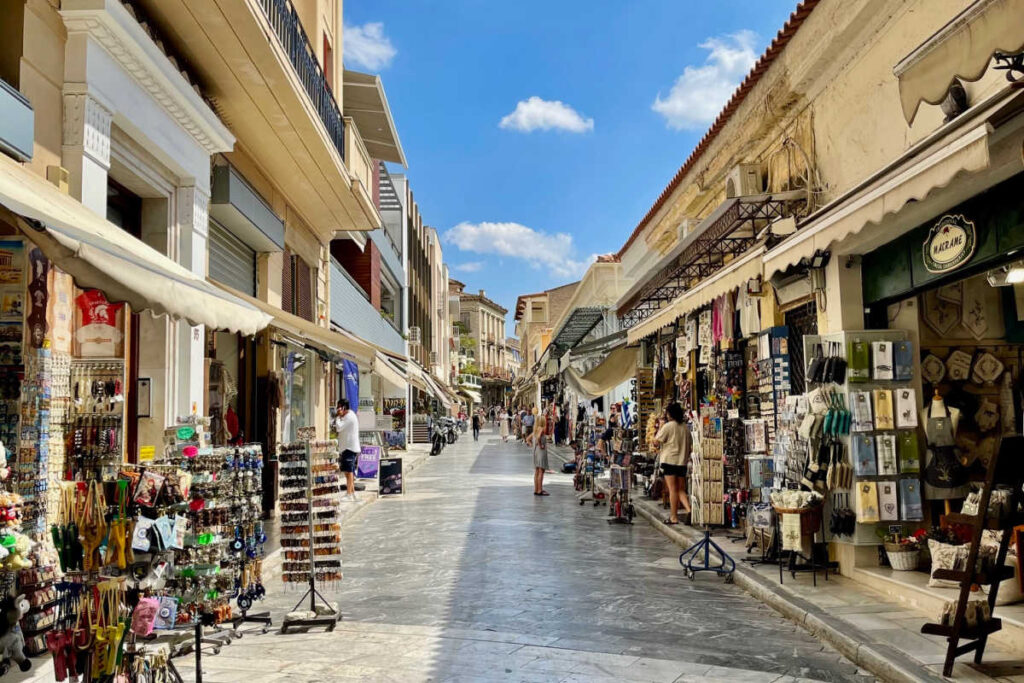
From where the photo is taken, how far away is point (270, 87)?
9477mm

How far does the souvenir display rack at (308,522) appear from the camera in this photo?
22.4ft

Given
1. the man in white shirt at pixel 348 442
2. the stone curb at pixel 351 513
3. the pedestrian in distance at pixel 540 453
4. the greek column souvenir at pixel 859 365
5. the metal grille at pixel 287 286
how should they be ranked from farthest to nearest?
1. the pedestrian in distance at pixel 540 453
2. the man in white shirt at pixel 348 442
3. the metal grille at pixel 287 286
4. the stone curb at pixel 351 513
5. the greek column souvenir at pixel 859 365

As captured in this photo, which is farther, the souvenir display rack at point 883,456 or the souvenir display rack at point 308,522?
the souvenir display rack at point 883,456

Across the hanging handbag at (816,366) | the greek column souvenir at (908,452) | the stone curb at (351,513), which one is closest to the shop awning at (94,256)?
the stone curb at (351,513)

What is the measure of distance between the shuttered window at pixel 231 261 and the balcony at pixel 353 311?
5838mm

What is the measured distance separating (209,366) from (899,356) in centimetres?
813

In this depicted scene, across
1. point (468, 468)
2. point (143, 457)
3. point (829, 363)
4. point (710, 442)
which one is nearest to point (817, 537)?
point (829, 363)

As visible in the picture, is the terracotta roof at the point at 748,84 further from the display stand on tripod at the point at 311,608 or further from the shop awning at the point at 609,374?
the display stand on tripod at the point at 311,608

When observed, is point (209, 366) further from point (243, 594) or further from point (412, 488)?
point (412, 488)

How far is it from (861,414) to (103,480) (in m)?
6.31

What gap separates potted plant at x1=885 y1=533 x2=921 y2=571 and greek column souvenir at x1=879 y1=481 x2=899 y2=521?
0.22 metres

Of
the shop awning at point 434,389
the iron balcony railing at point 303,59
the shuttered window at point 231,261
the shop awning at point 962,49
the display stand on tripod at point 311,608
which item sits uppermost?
the iron balcony railing at point 303,59

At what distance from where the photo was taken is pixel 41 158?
606 cm

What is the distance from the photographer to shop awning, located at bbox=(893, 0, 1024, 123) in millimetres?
4148
